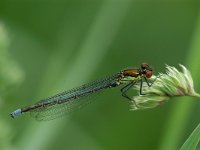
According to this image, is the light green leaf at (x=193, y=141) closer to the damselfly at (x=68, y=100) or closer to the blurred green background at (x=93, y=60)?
the blurred green background at (x=93, y=60)

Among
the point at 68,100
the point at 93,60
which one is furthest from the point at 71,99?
the point at 93,60

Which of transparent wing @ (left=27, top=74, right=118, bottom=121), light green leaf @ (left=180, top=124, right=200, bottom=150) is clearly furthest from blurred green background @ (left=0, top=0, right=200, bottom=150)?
light green leaf @ (left=180, top=124, right=200, bottom=150)

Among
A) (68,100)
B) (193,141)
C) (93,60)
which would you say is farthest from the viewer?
(93,60)

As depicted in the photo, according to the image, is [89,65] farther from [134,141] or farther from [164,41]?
[164,41]

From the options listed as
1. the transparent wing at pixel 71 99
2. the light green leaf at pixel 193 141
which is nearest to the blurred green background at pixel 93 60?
the transparent wing at pixel 71 99

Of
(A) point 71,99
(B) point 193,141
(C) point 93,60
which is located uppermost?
(C) point 93,60

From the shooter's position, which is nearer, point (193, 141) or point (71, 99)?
point (193, 141)

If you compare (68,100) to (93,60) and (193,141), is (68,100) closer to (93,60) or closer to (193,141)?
(93,60)

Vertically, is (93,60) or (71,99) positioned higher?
(93,60)
